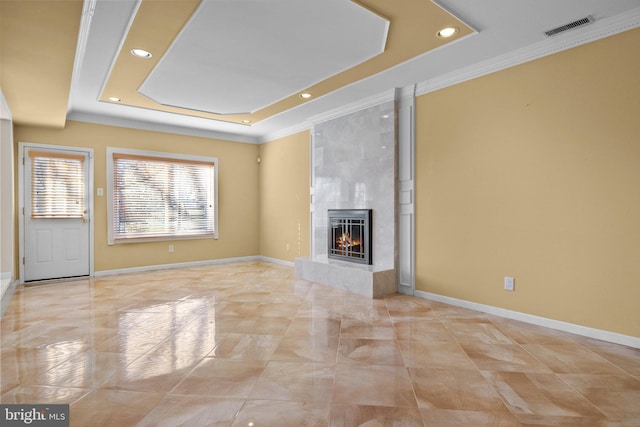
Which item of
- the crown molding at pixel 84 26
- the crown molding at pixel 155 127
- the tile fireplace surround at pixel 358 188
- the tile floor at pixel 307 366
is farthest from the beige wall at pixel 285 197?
the crown molding at pixel 84 26

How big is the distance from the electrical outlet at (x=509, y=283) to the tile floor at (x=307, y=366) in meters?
0.33

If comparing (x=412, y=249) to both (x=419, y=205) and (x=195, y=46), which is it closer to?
(x=419, y=205)

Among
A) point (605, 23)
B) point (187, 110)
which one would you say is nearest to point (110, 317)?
point (187, 110)

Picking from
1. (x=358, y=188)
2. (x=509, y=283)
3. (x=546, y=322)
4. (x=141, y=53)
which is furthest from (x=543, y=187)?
(x=141, y=53)

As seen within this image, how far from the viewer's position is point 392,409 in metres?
1.85

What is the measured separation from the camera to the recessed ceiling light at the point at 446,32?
2.90m

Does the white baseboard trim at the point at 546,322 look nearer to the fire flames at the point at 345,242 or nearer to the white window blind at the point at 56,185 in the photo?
the fire flames at the point at 345,242

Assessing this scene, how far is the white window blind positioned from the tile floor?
175cm

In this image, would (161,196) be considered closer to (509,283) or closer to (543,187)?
(509,283)

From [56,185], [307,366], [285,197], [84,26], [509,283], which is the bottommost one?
[307,366]

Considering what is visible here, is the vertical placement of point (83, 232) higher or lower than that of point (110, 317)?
higher

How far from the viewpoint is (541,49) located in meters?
3.13

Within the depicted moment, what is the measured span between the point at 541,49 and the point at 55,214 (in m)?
6.53

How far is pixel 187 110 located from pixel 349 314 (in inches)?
154
